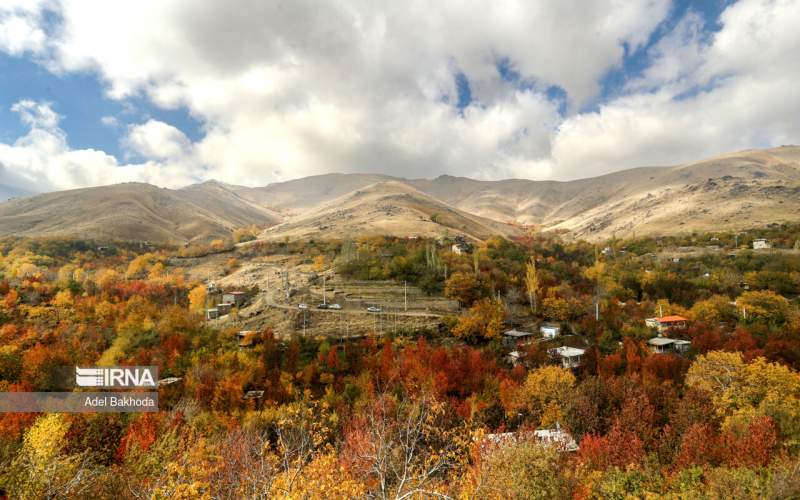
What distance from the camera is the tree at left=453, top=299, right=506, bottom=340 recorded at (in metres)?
56.3

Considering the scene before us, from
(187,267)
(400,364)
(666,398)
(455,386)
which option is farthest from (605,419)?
(187,267)

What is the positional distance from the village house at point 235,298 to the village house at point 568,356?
53.6m

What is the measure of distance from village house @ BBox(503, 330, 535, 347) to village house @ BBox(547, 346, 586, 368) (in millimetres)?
6571

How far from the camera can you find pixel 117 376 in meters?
39.8

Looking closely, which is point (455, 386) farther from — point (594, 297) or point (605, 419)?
point (594, 297)

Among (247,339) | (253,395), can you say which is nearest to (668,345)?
(253,395)

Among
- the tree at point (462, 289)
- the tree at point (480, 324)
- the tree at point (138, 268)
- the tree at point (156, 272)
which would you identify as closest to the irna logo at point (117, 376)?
the tree at point (480, 324)

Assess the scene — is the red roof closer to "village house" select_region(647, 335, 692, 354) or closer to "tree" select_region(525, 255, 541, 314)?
"village house" select_region(647, 335, 692, 354)

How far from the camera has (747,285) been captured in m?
74.0

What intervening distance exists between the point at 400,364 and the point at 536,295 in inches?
1395

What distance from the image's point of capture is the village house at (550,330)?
194 ft

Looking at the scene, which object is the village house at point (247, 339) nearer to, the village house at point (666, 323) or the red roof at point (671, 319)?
the village house at point (666, 323)

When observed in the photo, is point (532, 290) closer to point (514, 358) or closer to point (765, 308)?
point (514, 358)

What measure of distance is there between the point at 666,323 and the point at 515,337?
2433 cm
